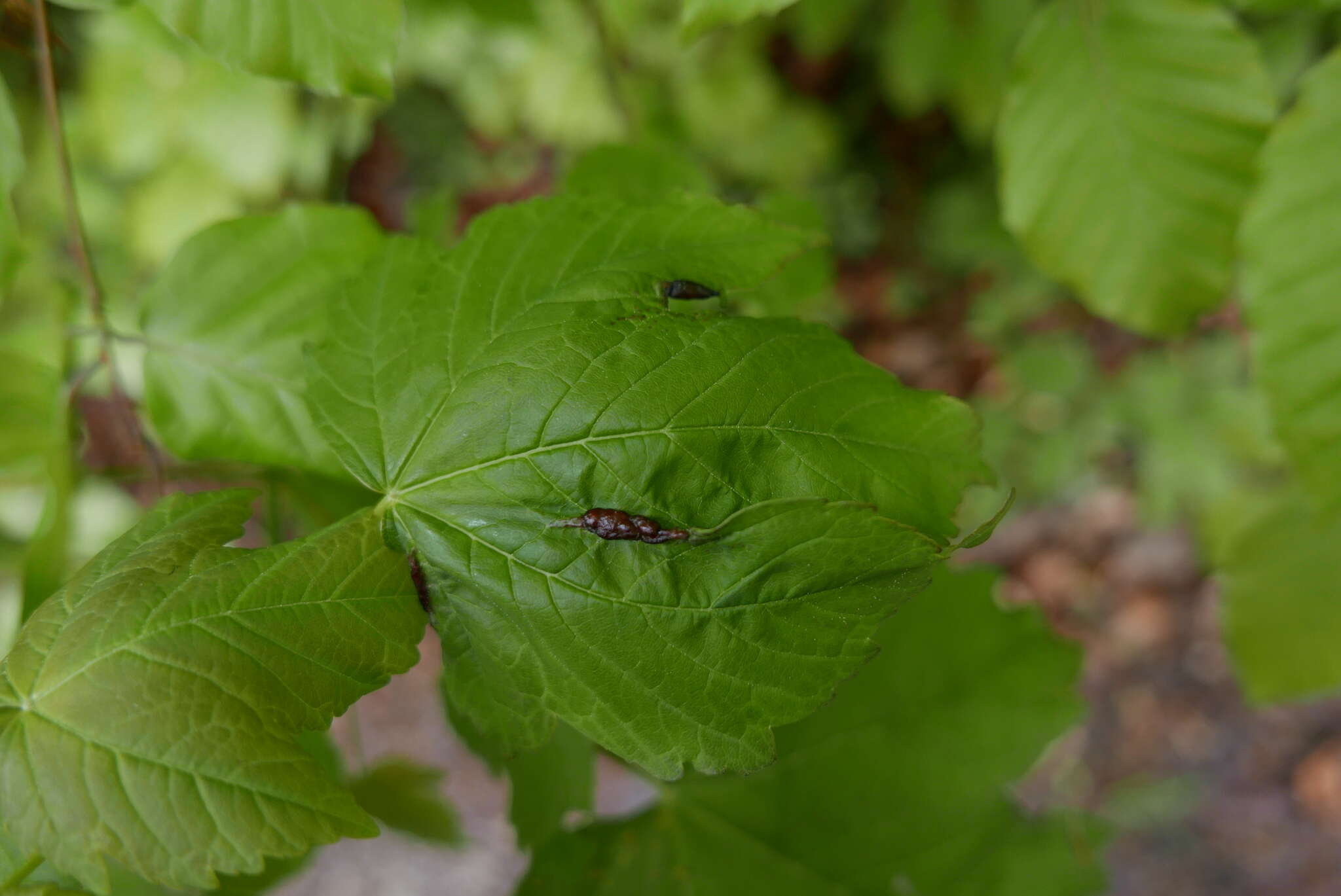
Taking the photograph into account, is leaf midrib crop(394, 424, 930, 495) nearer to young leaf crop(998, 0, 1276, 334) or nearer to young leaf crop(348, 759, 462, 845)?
young leaf crop(998, 0, 1276, 334)

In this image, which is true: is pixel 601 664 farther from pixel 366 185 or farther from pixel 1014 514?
pixel 366 185

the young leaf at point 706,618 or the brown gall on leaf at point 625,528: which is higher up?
the brown gall on leaf at point 625,528

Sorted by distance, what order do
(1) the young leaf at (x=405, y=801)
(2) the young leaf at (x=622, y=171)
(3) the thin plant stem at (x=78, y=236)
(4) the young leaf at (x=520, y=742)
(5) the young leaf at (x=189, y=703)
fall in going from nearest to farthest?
1. (5) the young leaf at (x=189, y=703)
2. (4) the young leaf at (x=520, y=742)
3. (3) the thin plant stem at (x=78, y=236)
4. (2) the young leaf at (x=622, y=171)
5. (1) the young leaf at (x=405, y=801)

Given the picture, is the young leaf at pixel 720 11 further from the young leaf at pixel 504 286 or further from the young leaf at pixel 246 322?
the young leaf at pixel 246 322

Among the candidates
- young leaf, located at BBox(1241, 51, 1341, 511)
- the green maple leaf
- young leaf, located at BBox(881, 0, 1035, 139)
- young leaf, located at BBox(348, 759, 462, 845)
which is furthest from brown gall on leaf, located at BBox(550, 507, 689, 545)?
young leaf, located at BBox(881, 0, 1035, 139)

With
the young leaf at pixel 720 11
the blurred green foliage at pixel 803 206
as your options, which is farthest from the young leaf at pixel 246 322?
the young leaf at pixel 720 11

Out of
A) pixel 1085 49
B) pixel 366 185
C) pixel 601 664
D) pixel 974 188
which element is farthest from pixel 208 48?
pixel 366 185
